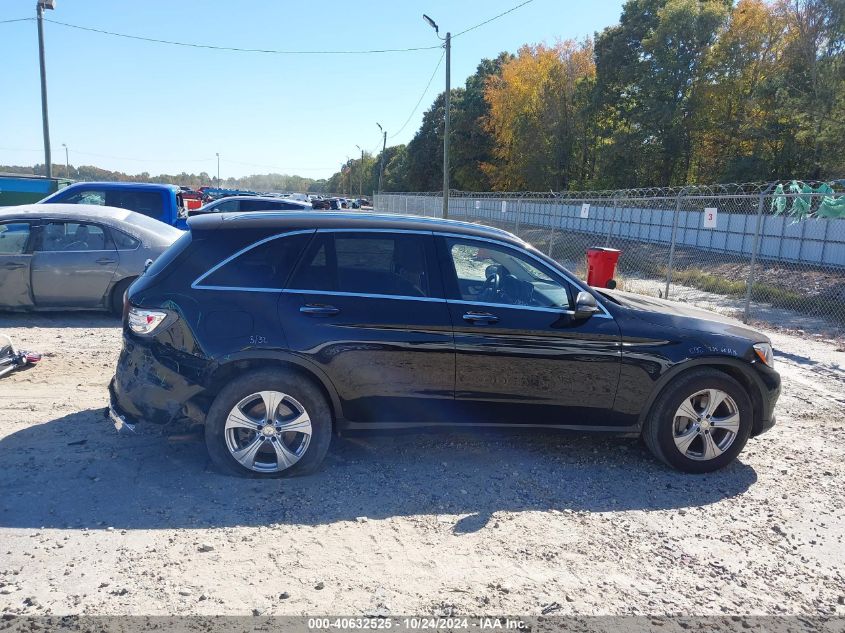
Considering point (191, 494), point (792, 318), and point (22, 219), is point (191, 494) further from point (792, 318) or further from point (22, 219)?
point (792, 318)

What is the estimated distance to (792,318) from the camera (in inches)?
497

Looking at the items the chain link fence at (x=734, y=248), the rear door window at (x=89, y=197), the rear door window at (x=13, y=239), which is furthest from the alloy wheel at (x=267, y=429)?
the rear door window at (x=89, y=197)

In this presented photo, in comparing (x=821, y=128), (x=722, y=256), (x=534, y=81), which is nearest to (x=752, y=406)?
(x=722, y=256)

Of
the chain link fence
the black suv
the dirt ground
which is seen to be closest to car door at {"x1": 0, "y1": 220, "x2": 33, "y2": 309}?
the dirt ground

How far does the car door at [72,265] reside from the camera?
29.0 feet

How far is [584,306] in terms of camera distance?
4.48 metres

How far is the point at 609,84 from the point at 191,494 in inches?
1724

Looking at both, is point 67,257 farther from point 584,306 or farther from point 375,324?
point 584,306

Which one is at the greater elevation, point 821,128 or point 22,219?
point 821,128

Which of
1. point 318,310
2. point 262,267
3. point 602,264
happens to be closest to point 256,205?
point 602,264

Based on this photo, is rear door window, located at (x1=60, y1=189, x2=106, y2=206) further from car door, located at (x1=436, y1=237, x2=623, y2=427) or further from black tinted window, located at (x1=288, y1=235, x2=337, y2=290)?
car door, located at (x1=436, y1=237, x2=623, y2=427)

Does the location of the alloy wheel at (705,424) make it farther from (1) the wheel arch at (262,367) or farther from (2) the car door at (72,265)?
(2) the car door at (72,265)

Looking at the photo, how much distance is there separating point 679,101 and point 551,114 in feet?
48.8

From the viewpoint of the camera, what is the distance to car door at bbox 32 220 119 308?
8844mm
